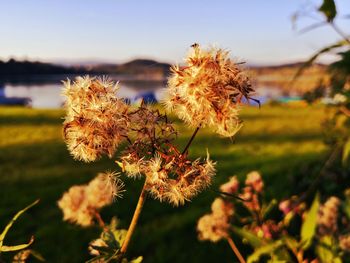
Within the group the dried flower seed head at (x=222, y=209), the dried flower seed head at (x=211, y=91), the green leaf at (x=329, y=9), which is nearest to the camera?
the dried flower seed head at (x=211, y=91)

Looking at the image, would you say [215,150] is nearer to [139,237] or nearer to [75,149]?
[139,237]

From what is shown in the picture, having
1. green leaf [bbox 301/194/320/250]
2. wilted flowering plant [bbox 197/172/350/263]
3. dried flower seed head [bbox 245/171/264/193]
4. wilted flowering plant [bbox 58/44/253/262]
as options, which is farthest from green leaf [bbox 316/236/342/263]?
dried flower seed head [bbox 245/171/264/193]

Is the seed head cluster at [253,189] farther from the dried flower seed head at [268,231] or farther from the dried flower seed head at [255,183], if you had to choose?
the dried flower seed head at [268,231]

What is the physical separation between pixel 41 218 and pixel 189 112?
15.2 ft

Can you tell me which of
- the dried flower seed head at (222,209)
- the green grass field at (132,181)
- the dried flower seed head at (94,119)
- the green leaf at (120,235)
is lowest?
the green grass field at (132,181)

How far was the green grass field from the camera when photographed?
4.38 m

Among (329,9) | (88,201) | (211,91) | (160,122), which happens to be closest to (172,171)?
(160,122)

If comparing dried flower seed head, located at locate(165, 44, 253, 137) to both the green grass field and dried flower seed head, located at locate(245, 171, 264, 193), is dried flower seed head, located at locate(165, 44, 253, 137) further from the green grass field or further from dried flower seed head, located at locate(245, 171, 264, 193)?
dried flower seed head, located at locate(245, 171, 264, 193)

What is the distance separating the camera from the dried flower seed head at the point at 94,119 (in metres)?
1.25

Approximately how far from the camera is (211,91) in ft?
3.87

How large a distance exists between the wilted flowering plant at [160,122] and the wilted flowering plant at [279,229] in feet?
0.52

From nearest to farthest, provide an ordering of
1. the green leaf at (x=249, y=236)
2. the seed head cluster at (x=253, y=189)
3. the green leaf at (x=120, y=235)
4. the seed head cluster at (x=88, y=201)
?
the green leaf at (x=249, y=236)
the green leaf at (x=120, y=235)
the seed head cluster at (x=88, y=201)
the seed head cluster at (x=253, y=189)

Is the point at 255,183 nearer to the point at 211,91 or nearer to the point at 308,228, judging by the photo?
the point at 308,228

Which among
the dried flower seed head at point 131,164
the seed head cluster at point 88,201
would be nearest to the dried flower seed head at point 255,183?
the seed head cluster at point 88,201
